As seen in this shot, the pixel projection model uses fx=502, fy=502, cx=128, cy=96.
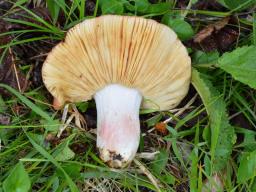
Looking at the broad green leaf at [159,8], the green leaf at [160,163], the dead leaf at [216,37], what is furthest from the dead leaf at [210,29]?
the green leaf at [160,163]

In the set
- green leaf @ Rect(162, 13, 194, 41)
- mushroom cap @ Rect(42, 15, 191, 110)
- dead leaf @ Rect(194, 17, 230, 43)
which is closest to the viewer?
mushroom cap @ Rect(42, 15, 191, 110)

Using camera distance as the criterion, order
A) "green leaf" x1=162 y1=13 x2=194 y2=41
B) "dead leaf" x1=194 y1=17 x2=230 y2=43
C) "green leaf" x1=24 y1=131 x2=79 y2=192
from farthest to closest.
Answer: "dead leaf" x1=194 y1=17 x2=230 y2=43
"green leaf" x1=162 y1=13 x2=194 y2=41
"green leaf" x1=24 y1=131 x2=79 y2=192

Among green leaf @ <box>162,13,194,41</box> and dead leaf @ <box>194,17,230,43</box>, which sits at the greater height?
green leaf @ <box>162,13,194,41</box>

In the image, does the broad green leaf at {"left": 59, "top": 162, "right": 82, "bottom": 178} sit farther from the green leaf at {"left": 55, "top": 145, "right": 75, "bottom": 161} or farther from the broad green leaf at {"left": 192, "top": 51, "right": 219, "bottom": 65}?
the broad green leaf at {"left": 192, "top": 51, "right": 219, "bottom": 65}

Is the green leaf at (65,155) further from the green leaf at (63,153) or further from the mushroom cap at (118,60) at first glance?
the mushroom cap at (118,60)

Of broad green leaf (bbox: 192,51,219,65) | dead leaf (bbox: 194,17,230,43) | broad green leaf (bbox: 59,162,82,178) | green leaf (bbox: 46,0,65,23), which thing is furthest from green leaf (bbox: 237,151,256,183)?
green leaf (bbox: 46,0,65,23)

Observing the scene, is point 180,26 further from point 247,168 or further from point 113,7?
point 247,168

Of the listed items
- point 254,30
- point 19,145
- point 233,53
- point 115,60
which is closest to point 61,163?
point 19,145
